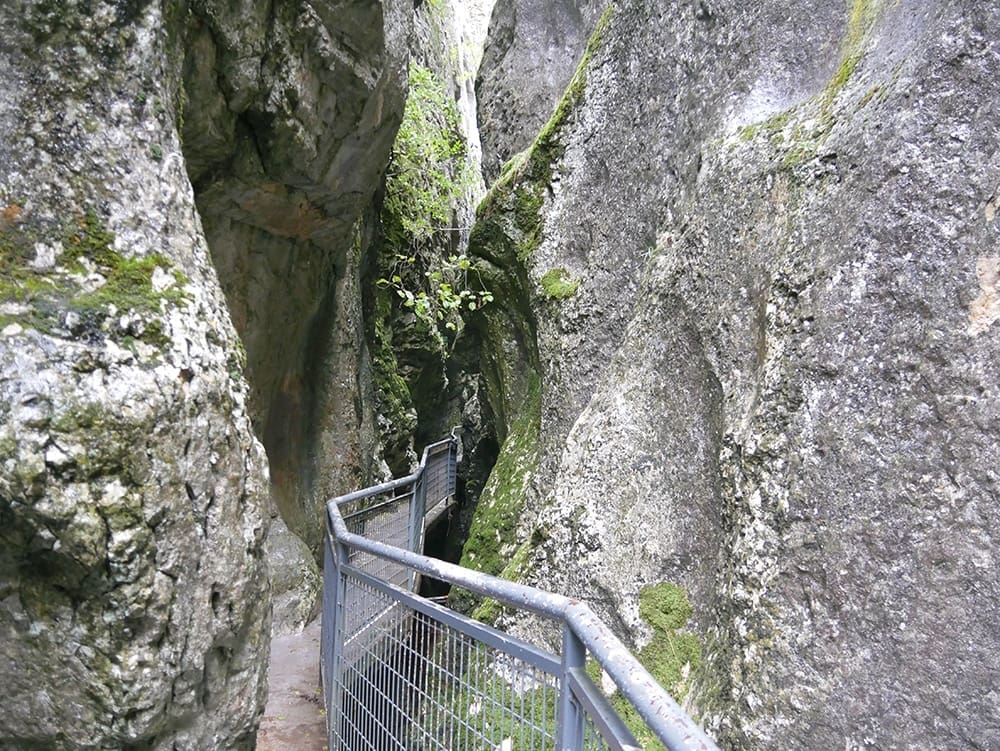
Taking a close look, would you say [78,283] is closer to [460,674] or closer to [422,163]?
[460,674]

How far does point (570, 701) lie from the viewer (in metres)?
1.66

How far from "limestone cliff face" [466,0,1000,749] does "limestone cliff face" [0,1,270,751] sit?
2.16 m

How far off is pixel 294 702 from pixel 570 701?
3.89m

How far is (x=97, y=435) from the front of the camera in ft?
7.80

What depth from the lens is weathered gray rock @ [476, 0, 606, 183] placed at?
41.9 ft

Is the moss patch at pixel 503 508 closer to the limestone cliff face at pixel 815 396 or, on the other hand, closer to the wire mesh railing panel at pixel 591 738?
the limestone cliff face at pixel 815 396

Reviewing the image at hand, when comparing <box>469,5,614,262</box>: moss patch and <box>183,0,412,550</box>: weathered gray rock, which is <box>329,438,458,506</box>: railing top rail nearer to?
<box>183,0,412,550</box>: weathered gray rock

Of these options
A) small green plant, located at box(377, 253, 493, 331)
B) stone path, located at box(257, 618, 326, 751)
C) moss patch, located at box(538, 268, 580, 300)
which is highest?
small green plant, located at box(377, 253, 493, 331)

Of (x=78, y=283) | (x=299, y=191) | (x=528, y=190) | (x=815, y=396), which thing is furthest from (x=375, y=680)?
(x=528, y=190)

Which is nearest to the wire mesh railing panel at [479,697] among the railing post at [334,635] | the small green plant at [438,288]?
the railing post at [334,635]

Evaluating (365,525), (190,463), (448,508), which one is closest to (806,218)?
(190,463)

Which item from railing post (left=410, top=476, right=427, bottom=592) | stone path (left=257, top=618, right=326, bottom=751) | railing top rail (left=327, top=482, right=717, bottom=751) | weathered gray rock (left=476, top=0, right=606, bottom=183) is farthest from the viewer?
weathered gray rock (left=476, top=0, right=606, bottom=183)

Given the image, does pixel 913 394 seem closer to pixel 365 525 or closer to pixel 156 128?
pixel 156 128

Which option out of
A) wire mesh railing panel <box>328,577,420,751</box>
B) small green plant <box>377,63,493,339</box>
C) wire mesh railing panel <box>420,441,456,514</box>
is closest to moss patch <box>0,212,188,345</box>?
wire mesh railing panel <box>328,577,420,751</box>
